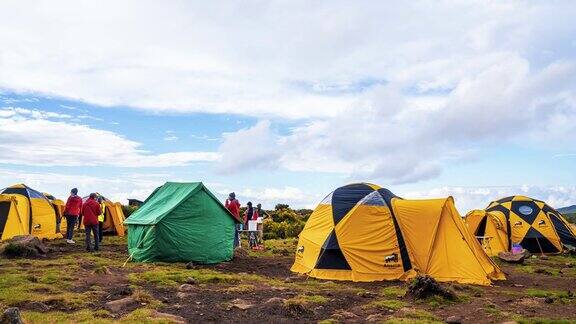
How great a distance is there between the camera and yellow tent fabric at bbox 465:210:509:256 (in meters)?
29.7

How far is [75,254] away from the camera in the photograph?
23078 mm

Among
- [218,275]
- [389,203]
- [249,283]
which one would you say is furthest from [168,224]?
[389,203]

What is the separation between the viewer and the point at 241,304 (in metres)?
13.0

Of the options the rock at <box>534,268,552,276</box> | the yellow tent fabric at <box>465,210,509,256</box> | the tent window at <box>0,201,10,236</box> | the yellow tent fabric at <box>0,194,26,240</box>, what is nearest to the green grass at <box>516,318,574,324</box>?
the rock at <box>534,268,552,276</box>

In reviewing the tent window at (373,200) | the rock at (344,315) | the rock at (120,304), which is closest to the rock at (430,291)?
the rock at (344,315)

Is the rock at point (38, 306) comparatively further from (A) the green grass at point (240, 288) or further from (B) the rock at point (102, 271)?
(B) the rock at point (102, 271)

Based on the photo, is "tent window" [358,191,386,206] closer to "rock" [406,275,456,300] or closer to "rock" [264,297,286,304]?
"rock" [406,275,456,300]

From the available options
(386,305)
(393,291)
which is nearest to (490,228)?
(393,291)

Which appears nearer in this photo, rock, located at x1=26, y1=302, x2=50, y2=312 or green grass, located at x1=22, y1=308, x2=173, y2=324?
green grass, located at x1=22, y1=308, x2=173, y2=324

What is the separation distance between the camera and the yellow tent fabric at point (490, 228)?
2966 centimetres

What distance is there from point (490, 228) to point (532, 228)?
2.53m

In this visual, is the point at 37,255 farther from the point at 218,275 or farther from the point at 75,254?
the point at 218,275

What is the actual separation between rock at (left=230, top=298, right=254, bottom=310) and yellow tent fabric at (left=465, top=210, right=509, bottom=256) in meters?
19.6

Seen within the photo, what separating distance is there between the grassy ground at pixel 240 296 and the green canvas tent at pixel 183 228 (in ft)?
2.83
